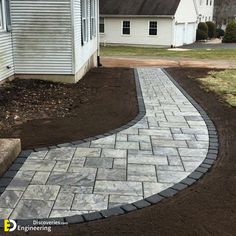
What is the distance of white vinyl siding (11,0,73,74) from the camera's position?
10.1 meters

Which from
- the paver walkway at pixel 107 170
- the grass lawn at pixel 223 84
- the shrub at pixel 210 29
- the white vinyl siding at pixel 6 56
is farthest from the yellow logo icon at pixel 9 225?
the shrub at pixel 210 29

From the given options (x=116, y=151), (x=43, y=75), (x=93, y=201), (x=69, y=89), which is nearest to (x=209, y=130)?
(x=116, y=151)

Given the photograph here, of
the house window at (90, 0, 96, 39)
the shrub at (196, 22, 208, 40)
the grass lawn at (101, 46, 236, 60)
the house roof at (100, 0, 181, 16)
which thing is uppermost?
the house roof at (100, 0, 181, 16)

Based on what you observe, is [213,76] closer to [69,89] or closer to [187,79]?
[187,79]

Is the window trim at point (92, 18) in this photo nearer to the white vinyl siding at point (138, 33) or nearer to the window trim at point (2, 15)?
the window trim at point (2, 15)

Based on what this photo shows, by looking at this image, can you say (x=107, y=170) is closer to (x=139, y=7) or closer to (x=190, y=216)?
(x=190, y=216)

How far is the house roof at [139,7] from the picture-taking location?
3045 cm

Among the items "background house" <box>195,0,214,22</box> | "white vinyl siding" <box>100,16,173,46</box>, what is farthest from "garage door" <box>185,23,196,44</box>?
"white vinyl siding" <box>100,16,173,46</box>

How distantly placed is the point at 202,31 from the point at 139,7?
10.1m

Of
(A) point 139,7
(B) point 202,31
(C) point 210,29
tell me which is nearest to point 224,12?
(C) point 210,29

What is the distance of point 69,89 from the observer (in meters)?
9.99

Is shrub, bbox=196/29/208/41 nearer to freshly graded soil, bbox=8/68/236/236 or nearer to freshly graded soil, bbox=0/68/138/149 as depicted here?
freshly graded soil, bbox=0/68/138/149

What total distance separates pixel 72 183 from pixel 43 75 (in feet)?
22.9

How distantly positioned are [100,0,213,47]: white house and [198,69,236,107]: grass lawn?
16335 millimetres
